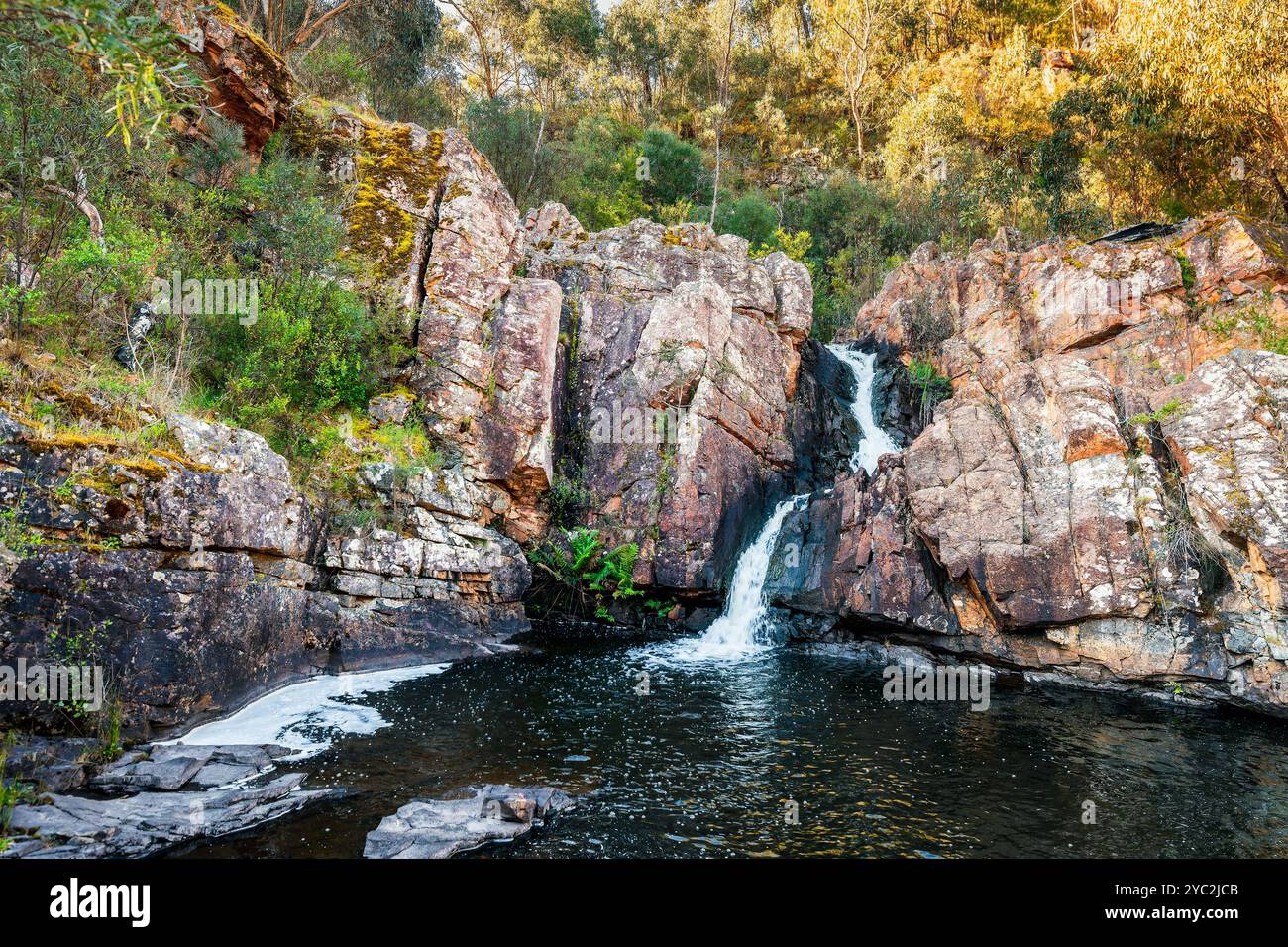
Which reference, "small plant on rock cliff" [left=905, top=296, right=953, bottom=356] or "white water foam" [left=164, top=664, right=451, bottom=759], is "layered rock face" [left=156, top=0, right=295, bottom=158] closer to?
"white water foam" [left=164, top=664, right=451, bottom=759]

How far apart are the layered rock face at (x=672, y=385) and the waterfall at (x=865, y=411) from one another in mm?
3062

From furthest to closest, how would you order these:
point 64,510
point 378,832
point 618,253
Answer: point 618,253 → point 64,510 → point 378,832

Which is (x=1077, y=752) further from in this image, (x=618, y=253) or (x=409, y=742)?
(x=618, y=253)

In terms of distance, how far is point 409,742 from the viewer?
9453mm

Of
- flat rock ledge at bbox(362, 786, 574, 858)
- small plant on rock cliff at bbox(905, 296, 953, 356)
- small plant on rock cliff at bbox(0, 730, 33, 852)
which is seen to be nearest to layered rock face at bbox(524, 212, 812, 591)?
small plant on rock cliff at bbox(905, 296, 953, 356)

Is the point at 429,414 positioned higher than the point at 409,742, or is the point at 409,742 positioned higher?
the point at 429,414

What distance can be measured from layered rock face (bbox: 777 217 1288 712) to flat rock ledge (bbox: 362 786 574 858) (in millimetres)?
10648

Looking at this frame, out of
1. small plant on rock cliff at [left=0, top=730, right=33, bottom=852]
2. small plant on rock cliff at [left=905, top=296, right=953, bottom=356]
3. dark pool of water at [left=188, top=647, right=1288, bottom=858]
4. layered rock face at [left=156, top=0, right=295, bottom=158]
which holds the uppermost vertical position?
layered rock face at [left=156, top=0, right=295, bottom=158]

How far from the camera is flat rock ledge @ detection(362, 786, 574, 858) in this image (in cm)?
655

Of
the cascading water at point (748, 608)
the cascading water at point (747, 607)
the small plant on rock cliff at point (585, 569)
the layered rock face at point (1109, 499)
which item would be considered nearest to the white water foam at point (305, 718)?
the small plant on rock cliff at point (585, 569)

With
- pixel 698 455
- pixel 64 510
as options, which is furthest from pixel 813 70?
pixel 64 510

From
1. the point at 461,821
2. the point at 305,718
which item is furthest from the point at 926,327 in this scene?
the point at 461,821

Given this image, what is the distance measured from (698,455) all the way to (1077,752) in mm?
11019
